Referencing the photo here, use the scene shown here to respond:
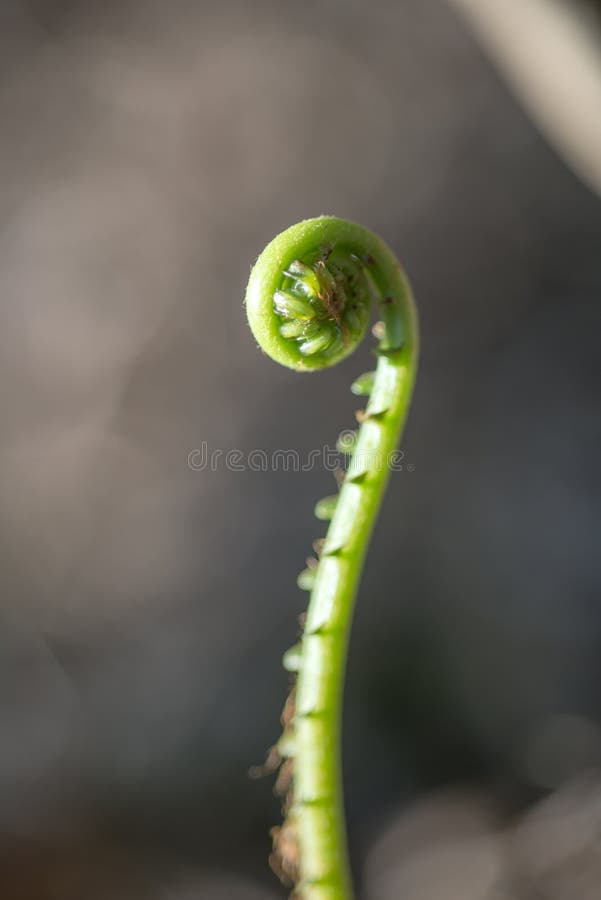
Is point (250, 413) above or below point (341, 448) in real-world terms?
above

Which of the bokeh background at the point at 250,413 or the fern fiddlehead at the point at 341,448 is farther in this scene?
the bokeh background at the point at 250,413

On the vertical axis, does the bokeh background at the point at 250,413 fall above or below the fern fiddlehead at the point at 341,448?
above

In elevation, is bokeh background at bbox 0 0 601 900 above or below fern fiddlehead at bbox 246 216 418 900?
above

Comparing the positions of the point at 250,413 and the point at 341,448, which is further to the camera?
the point at 250,413

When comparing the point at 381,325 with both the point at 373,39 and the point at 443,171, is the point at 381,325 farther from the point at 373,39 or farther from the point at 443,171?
the point at 373,39

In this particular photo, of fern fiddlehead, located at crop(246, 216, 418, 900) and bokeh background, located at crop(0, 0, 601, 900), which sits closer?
fern fiddlehead, located at crop(246, 216, 418, 900)
